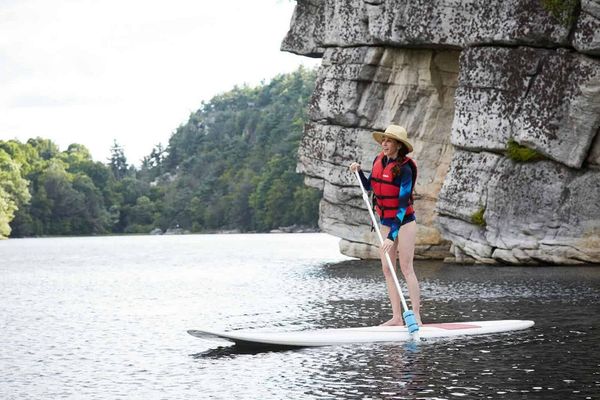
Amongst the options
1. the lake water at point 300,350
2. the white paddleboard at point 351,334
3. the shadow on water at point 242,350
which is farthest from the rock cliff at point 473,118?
the shadow on water at point 242,350

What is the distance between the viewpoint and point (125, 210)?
6599 inches

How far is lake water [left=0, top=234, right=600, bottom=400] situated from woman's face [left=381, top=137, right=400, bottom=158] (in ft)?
8.87

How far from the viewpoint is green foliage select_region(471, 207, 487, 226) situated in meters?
34.0

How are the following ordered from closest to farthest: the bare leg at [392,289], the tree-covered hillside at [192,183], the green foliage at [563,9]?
the bare leg at [392,289], the green foliage at [563,9], the tree-covered hillside at [192,183]

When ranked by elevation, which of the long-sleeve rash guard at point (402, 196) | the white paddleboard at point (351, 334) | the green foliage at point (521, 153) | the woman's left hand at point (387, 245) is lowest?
the white paddleboard at point (351, 334)

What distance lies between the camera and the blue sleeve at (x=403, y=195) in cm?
1511

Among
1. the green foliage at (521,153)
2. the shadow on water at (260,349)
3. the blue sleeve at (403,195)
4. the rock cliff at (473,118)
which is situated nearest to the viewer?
the shadow on water at (260,349)

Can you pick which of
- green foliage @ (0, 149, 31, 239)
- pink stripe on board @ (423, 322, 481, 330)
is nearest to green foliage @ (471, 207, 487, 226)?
pink stripe on board @ (423, 322, 481, 330)

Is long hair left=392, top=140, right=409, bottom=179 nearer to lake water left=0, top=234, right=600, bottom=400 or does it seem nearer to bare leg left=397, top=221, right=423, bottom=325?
bare leg left=397, top=221, right=423, bottom=325

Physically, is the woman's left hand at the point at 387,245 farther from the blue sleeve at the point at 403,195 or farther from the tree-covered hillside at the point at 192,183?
the tree-covered hillside at the point at 192,183

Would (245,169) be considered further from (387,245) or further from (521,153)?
(387,245)

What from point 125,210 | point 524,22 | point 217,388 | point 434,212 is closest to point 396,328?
point 217,388

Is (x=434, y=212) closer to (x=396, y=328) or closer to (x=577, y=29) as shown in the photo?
(x=577, y=29)

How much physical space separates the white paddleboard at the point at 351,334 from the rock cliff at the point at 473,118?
53.2 ft
